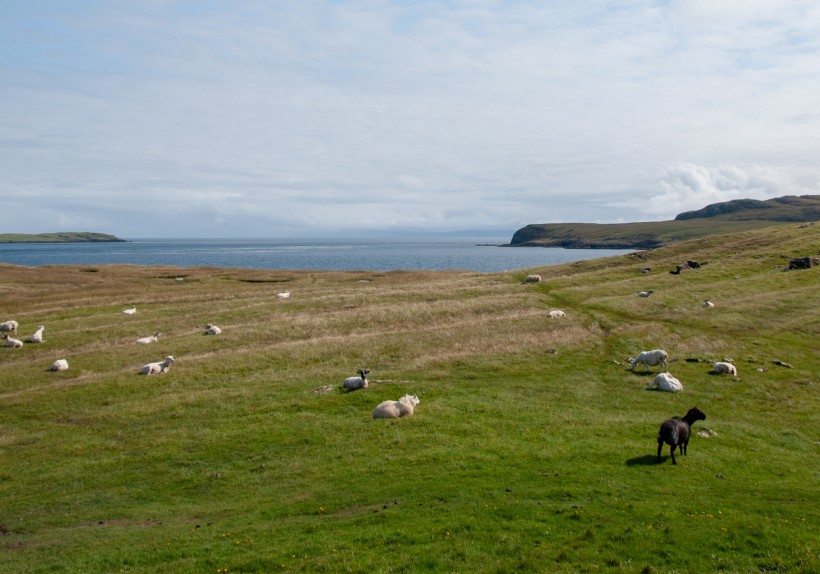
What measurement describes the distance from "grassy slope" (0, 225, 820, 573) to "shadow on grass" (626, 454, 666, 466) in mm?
86

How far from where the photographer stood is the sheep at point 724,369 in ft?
129

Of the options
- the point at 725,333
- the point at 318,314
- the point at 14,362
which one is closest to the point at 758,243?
the point at 725,333

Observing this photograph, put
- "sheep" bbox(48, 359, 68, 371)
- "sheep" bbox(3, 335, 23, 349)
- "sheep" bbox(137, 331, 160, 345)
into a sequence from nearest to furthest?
1. "sheep" bbox(48, 359, 68, 371)
2. "sheep" bbox(3, 335, 23, 349)
3. "sheep" bbox(137, 331, 160, 345)

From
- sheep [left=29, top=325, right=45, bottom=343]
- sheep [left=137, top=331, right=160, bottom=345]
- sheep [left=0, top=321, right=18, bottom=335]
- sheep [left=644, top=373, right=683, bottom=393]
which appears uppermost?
sheep [left=0, top=321, right=18, bottom=335]

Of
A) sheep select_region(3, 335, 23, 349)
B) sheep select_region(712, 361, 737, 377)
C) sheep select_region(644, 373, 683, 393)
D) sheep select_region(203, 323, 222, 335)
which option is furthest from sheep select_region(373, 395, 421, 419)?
sheep select_region(3, 335, 23, 349)

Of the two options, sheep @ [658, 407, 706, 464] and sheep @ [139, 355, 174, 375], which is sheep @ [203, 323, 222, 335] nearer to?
sheep @ [139, 355, 174, 375]

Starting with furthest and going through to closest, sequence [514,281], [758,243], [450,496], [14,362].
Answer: [758,243]
[514,281]
[14,362]
[450,496]

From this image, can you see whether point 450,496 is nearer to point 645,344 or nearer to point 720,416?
point 720,416

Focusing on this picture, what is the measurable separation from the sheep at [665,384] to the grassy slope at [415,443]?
1.19 meters

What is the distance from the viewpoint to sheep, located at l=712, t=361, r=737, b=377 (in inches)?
1554

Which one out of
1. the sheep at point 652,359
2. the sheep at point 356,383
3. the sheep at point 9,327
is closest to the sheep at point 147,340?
the sheep at point 9,327

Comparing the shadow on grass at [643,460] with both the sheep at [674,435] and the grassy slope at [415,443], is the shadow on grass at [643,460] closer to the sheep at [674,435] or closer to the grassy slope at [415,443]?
the grassy slope at [415,443]

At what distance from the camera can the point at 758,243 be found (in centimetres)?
9306

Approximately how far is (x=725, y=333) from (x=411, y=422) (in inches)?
1337
